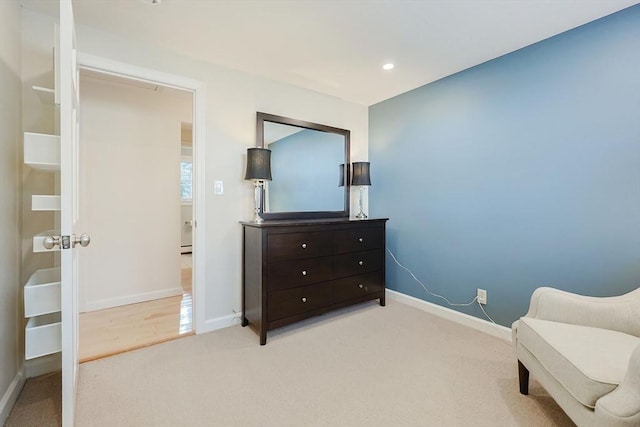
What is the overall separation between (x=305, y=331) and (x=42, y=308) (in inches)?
66.5

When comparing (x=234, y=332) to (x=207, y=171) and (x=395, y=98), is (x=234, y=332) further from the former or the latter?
(x=395, y=98)

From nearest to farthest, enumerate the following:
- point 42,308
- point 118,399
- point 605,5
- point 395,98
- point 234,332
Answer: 1. point 42,308
2. point 118,399
3. point 605,5
4. point 234,332
5. point 395,98

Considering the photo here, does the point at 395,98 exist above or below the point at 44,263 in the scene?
above

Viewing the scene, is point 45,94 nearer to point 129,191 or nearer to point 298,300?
point 129,191

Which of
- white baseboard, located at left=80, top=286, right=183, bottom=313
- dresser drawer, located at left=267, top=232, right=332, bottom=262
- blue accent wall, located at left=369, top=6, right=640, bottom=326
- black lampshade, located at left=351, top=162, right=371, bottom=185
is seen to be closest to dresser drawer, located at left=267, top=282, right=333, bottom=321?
dresser drawer, located at left=267, top=232, right=332, bottom=262

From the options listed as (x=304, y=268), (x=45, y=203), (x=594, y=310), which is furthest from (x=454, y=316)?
(x=45, y=203)

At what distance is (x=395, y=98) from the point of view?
3.19 meters

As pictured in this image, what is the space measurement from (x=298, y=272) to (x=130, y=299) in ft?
6.78

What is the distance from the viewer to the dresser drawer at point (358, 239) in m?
2.62

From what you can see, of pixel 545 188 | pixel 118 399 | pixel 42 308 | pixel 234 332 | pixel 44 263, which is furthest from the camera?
pixel 234 332

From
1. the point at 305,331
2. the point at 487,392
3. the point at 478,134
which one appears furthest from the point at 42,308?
the point at 478,134

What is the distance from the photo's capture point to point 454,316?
2.65m

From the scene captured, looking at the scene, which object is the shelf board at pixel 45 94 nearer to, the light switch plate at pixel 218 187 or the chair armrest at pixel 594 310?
the light switch plate at pixel 218 187

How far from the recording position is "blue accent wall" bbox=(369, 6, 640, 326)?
1811mm
